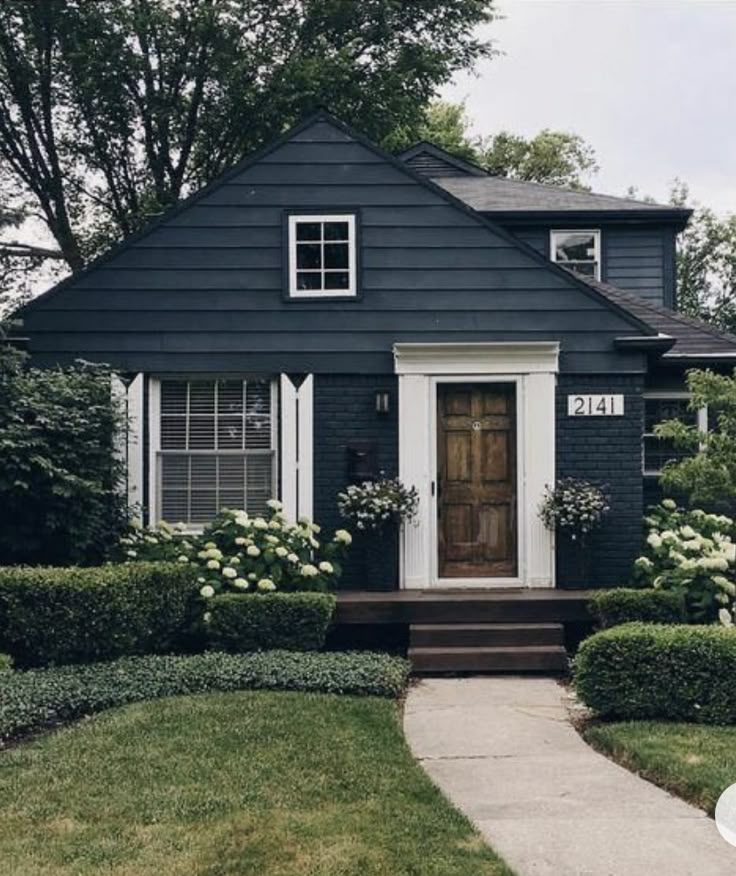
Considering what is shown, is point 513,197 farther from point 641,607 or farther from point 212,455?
point 641,607

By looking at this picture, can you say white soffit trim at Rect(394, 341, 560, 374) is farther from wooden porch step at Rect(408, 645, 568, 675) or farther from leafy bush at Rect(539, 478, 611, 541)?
wooden porch step at Rect(408, 645, 568, 675)

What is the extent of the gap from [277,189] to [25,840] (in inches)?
280

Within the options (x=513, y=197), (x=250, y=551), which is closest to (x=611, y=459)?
(x=250, y=551)

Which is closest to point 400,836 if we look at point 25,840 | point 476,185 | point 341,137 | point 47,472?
point 25,840

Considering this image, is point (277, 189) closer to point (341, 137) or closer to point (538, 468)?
point (341, 137)

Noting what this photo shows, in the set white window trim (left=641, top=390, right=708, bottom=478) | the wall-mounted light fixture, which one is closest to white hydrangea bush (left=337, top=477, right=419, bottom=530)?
the wall-mounted light fixture

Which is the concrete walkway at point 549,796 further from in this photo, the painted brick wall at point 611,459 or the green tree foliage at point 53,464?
the green tree foliage at point 53,464

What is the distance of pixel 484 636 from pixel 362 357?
9.65ft

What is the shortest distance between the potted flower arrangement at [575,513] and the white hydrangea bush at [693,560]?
502mm

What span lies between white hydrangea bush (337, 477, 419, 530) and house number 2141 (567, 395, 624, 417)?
1.71m

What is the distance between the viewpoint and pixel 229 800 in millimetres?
4652

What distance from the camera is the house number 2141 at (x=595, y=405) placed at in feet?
32.3

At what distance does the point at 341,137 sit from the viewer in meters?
10.1

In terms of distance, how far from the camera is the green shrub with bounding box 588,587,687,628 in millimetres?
8117
